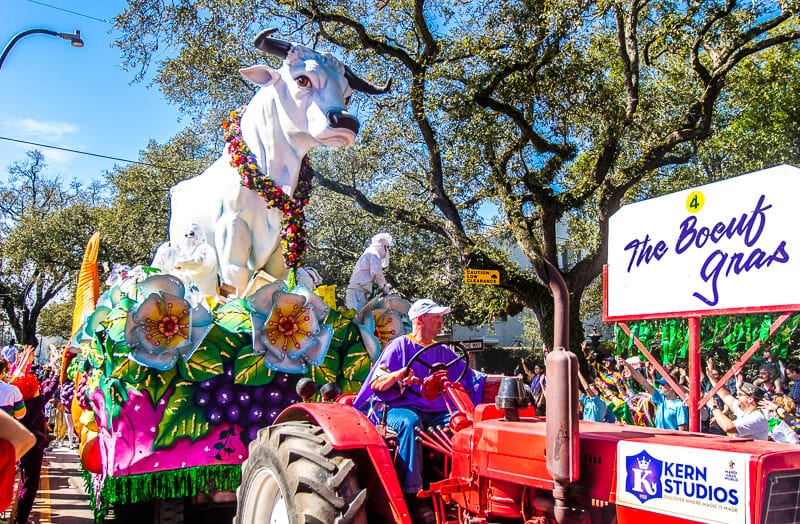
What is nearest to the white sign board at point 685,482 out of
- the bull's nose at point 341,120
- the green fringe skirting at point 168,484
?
the green fringe skirting at point 168,484

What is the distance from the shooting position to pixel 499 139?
13.2 m

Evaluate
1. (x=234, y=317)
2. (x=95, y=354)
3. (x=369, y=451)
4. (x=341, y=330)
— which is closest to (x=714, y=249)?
(x=369, y=451)

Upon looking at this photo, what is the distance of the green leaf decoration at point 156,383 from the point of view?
18.7 ft

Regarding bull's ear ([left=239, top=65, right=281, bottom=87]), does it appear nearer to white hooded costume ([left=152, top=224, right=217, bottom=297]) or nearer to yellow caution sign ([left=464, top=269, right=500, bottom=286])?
white hooded costume ([left=152, top=224, right=217, bottom=297])

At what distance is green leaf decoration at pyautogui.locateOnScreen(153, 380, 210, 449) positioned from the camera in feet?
18.7

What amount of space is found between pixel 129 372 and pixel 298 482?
2404 mm

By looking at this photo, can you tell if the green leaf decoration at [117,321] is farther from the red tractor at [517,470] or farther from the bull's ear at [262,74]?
the bull's ear at [262,74]

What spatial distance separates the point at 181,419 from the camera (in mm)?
5773

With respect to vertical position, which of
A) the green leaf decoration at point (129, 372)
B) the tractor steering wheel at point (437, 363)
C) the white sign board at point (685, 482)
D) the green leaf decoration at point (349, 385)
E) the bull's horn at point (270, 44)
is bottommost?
the white sign board at point (685, 482)

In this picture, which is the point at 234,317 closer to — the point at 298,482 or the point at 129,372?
the point at 129,372

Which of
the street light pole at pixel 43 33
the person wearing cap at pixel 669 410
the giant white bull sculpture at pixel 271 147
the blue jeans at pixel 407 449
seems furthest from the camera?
the street light pole at pixel 43 33

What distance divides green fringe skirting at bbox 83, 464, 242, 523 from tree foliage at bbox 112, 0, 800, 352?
300 inches

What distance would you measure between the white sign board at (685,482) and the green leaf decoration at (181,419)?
12.8 feet

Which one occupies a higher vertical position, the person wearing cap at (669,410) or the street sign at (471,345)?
the street sign at (471,345)
